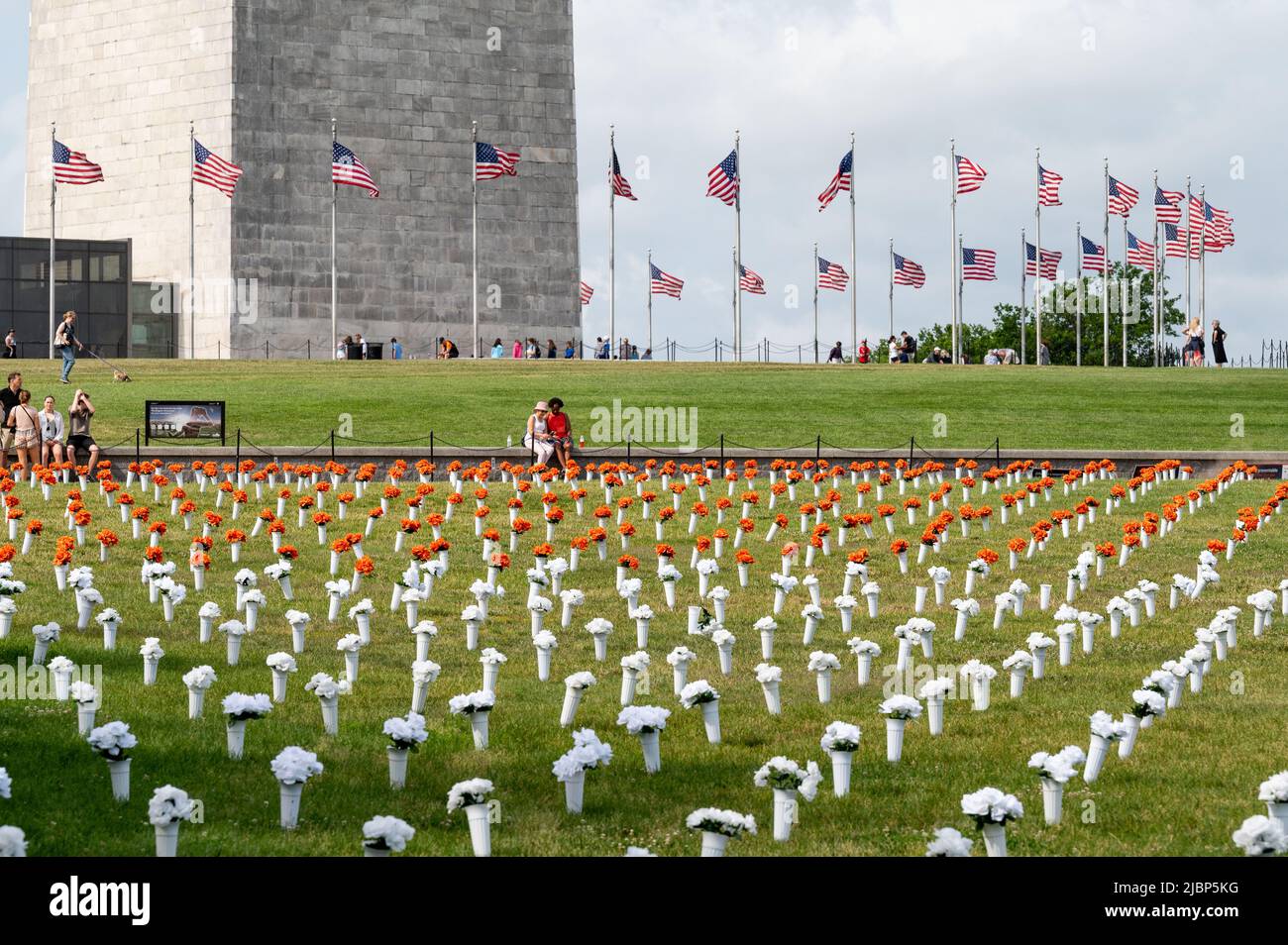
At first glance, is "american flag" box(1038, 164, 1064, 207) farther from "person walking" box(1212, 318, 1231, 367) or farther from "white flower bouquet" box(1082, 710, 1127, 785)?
"white flower bouquet" box(1082, 710, 1127, 785)

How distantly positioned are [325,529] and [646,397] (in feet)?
73.2

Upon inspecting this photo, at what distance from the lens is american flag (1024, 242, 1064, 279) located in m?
68.1

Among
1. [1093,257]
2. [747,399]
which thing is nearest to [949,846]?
[747,399]

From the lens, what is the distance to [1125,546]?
20266 millimetres

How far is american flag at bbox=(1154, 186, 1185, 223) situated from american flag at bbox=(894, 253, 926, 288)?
27.4 ft

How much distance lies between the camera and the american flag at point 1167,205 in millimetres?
59406

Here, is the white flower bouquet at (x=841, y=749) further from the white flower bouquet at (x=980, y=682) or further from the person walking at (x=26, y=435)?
the person walking at (x=26, y=435)

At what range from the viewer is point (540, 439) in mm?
29297

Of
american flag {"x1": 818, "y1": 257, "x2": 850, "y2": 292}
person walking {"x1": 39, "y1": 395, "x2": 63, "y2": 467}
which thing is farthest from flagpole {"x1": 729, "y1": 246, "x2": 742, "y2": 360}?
person walking {"x1": 39, "y1": 395, "x2": 63, "y2": 467}

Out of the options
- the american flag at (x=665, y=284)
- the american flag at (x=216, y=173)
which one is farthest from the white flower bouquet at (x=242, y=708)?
the american flag at (x=665, y=284)

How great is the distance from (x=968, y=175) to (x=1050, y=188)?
13.4ft

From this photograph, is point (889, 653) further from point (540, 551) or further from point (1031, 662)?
point (540, 551)

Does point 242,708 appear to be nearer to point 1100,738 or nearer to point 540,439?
point 1100,738
